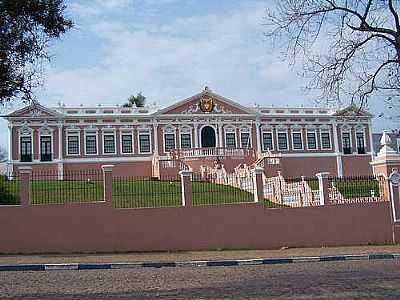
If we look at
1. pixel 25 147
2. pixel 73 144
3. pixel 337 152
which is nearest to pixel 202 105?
pixel 73 144

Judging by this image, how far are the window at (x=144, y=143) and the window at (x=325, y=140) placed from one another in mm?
14779

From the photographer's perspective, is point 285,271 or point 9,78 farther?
point 285,271

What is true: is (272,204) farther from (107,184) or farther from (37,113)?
(37,113)

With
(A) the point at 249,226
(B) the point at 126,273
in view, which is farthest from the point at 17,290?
(A) the point at 249,226

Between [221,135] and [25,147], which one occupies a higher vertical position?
[221,135]

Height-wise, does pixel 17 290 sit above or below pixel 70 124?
below

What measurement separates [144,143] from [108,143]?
279cm

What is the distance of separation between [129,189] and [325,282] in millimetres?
9426

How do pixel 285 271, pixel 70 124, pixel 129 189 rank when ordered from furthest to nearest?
pixel 70 124 → pixel 129 189 → pixel 285 271

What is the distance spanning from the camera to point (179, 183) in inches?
733

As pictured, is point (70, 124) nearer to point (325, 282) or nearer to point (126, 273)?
point (126, 273)

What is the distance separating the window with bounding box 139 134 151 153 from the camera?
4525cm

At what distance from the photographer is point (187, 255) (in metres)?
15.6

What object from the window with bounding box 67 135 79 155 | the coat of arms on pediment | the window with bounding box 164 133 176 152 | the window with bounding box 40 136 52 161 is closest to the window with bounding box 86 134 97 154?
the window with bounding box 67 135 79 155
